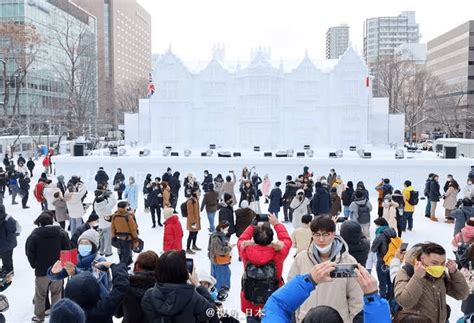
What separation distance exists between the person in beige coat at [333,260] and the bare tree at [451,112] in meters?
55.9

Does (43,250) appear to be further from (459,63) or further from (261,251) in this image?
(459,63)

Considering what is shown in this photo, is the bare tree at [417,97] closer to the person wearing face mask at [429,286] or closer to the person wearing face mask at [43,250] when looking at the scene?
the person wearing face mask at [43,250]

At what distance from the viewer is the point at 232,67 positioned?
5016 cm

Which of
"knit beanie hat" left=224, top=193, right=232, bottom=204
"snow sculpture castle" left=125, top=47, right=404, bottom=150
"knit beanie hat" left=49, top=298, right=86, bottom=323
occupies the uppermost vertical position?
"snow sculpture castle" left=125, top=47, right=404, bottom=150

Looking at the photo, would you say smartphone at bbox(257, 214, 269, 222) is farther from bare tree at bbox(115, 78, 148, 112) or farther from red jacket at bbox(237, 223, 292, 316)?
bare tree at bbox(115, 78, 148, 112)

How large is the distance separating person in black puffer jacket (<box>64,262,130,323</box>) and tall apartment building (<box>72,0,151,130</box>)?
87248 millimetres

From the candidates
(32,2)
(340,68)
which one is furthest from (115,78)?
(340,68)

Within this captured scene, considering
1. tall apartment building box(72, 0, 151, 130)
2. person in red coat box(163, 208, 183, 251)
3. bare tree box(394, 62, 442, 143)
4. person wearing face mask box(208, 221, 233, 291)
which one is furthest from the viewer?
tall apartment building box(72, 0, 151, 130)

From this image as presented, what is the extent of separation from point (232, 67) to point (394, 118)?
17381 mm

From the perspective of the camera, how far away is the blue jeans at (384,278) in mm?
7703

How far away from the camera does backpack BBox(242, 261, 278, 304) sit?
203 inches

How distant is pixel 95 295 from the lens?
14.5 ft

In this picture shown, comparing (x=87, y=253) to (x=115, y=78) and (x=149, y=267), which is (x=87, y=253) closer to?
(x=149, y=267)

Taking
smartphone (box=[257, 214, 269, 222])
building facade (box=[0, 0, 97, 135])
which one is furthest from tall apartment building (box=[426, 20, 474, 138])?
smartphone (box=[257, 214, 269, 222])
